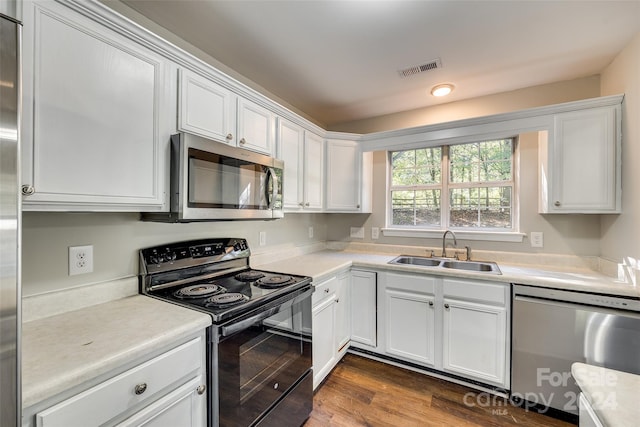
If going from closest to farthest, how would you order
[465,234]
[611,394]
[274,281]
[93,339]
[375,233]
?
[611,394]
[93,339]
[274,281]
[465,234]
[375,233]

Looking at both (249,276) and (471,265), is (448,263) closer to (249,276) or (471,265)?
(471,265)

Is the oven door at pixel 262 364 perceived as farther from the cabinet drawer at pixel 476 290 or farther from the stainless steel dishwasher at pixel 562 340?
the stainless steel dishwasher at pixel 562 340

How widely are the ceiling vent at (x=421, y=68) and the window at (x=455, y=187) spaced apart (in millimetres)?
942

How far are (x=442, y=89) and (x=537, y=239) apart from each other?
158cm

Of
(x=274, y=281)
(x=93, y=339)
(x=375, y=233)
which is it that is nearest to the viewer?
(x=93, y=339)

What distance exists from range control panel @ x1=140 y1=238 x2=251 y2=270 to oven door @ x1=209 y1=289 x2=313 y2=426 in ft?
2.08

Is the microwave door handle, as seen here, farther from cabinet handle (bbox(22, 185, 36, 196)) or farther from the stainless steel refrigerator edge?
the stainless steel refrigerator edge

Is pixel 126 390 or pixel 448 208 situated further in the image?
pixel 448 208

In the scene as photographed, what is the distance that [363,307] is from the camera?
7.94 ft

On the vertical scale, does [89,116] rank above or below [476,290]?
above

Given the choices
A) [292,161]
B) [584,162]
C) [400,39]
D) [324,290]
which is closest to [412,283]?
[324,290]

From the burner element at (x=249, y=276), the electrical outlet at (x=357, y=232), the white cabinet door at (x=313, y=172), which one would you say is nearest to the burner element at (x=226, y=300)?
the burner element at (x=249, y=276)

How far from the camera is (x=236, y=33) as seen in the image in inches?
68.3

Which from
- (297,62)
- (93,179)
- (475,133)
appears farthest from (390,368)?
(297,62)
